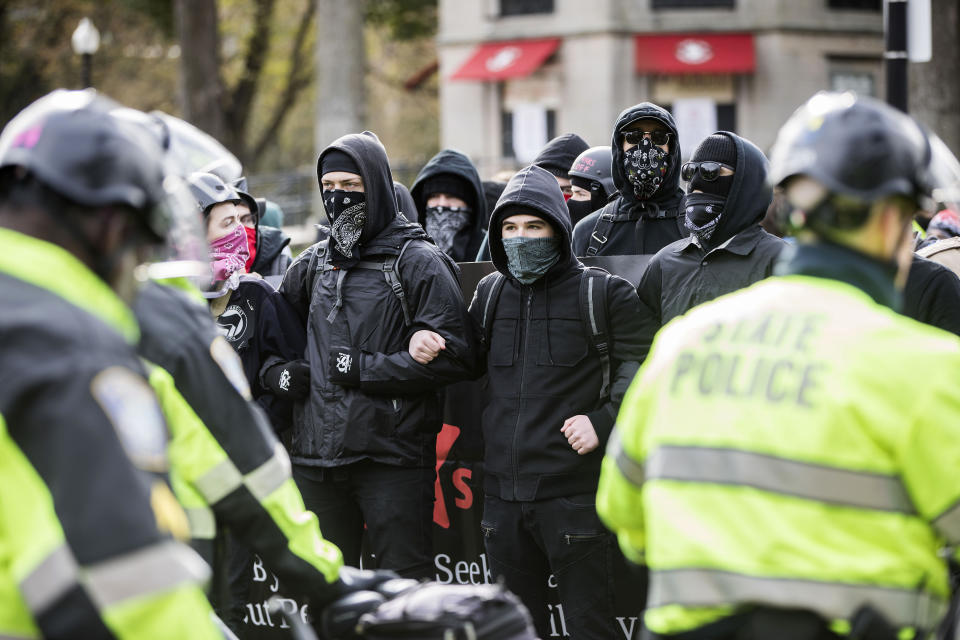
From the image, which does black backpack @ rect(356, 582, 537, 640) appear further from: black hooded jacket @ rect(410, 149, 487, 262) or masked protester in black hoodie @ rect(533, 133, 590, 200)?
masked protester in black hoodie @ rect(533, 133, 590, 200)

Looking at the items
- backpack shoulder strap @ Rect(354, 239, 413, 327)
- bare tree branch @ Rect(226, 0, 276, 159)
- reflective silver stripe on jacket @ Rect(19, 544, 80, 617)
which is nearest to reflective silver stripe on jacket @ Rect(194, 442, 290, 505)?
reflective silver stripe on jacket @ Rect(19, 544, 80, 617)

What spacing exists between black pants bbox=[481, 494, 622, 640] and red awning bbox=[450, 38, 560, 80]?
2174cm

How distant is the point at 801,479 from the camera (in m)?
2.60

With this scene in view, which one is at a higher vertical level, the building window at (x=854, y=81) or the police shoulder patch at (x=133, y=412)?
the building window at (x=854, y=81)

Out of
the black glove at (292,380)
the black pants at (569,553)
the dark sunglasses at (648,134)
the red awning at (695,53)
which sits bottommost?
the black pants at (569,553)

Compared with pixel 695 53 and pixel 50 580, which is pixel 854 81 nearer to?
pixel 695 53

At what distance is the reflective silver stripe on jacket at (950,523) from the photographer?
260 centimetres

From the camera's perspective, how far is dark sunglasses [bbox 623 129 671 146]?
671 centimetres

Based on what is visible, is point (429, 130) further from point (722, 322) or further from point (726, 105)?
point (722, 322)

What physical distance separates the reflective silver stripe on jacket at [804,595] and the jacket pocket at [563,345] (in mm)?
2758

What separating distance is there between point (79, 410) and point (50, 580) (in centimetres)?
29

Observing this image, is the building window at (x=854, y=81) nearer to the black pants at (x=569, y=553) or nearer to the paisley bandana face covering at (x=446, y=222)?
the paisley bandana face covering at (x=446, y=222)

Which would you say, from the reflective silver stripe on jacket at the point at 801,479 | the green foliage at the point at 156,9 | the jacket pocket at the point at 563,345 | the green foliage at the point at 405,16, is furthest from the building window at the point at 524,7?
the reflective silver stripe on jacket at the point at 801,479

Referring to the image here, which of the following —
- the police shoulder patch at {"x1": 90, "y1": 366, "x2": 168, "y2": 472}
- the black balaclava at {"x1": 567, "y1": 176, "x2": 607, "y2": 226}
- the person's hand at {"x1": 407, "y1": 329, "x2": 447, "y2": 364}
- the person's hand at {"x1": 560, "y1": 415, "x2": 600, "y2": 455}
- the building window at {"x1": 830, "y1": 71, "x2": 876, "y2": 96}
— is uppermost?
the building window at {"x1": 830, "y1": 71, "x2": 876, "y2": 96}
